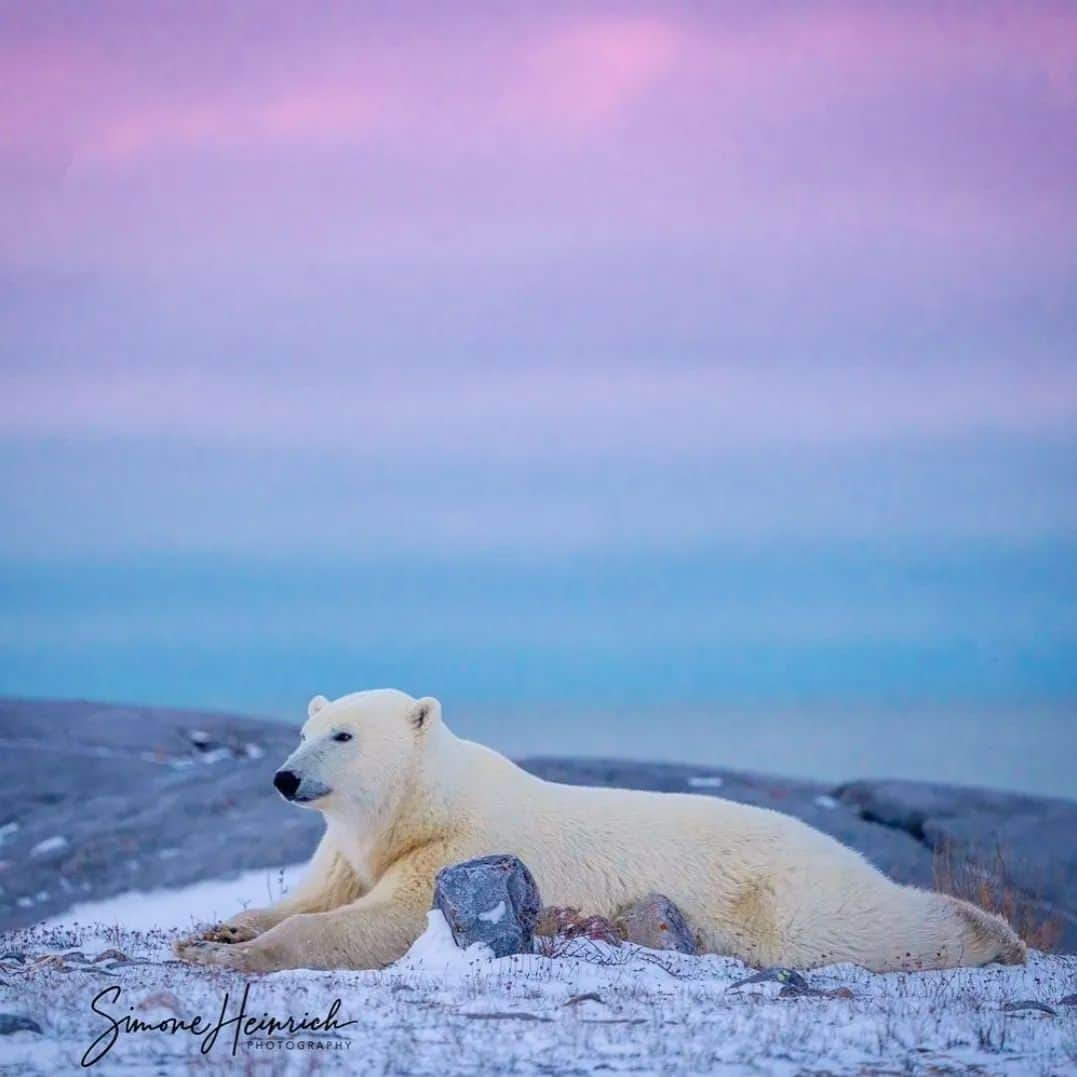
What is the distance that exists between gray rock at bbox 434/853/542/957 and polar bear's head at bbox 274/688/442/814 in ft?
4.14

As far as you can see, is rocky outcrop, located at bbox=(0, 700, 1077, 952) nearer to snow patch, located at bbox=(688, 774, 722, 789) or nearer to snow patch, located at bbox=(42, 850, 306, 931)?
snow patch, located at bbox=(688, 774, 722, 789)

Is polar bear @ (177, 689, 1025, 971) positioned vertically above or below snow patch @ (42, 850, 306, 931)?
above

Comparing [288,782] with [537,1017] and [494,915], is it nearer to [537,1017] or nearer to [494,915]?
[494,915]

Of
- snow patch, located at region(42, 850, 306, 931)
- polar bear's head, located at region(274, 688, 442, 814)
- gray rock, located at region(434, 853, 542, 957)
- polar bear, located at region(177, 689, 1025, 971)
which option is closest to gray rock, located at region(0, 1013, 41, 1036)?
gray rock, located at region(434, 853, 542, 957)

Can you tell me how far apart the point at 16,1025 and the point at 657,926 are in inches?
163

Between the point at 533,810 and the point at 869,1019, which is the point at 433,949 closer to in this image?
the point at 533,810

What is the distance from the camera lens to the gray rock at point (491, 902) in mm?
8203

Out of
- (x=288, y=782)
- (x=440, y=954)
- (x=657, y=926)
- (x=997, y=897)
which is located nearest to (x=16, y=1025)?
(x=440, y=954)

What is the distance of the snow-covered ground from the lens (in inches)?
232

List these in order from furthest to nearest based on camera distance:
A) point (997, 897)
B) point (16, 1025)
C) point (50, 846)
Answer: point (50, 846), point (997, 897), point (16, 1025)

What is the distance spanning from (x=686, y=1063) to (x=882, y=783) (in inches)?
769

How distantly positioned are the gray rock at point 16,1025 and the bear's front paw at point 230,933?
281 cm

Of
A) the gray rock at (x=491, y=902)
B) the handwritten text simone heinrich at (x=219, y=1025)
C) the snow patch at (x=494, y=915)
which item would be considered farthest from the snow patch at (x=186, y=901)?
the handwritten text simone heinrich at (x=219, y=1025)

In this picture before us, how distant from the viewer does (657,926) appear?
905 centimetres
